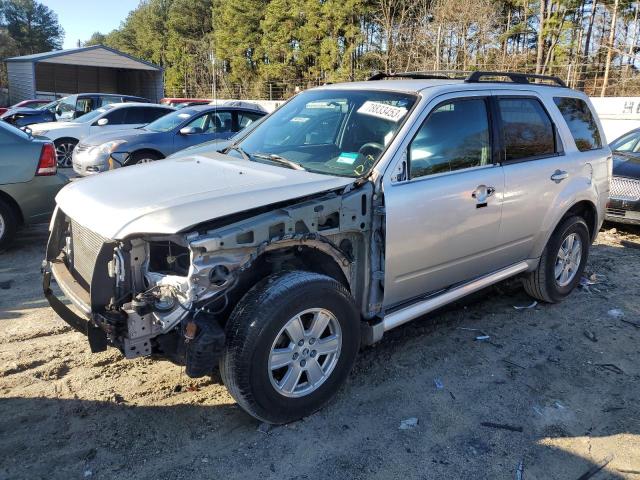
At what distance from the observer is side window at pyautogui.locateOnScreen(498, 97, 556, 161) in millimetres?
4281

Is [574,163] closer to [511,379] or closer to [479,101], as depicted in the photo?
[479,101]

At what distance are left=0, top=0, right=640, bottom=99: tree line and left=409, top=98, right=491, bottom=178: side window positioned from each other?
455 inches

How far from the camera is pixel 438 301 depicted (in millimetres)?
3912

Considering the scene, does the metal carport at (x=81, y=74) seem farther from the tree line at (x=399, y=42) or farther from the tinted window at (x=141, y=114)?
the tinted window at (x=141, y=114)

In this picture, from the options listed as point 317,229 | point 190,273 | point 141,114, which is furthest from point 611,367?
point 141,114

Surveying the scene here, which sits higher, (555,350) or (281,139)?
(281,139)

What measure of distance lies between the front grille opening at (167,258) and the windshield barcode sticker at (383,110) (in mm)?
1655

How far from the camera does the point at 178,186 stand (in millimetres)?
3172

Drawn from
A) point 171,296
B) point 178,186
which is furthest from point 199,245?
point 178,186

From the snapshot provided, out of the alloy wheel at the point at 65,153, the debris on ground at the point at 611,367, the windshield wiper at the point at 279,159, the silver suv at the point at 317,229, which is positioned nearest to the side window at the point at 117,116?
the alloy wheel at the point at 65,153

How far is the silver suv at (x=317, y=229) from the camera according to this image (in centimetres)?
277

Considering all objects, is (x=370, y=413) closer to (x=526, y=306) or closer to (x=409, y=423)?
(x=409, y=423)

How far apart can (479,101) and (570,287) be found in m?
2.25

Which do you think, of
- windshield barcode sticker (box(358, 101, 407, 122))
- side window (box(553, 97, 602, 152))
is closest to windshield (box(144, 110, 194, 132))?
windshield barcode sticker (box(358, 101, 407, 122))
